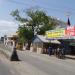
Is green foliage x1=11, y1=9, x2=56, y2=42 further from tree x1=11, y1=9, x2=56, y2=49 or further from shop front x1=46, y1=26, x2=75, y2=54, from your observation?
shop front x1=46, y1=26, x2=75, y2=54

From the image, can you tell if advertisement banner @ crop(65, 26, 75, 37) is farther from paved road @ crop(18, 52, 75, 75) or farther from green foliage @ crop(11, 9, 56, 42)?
green foliage @ crop(11, 9, 56, 42)

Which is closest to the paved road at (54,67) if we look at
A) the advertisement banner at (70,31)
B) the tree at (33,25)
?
the advertisement banner at (70,31)

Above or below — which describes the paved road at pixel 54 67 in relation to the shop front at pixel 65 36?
below

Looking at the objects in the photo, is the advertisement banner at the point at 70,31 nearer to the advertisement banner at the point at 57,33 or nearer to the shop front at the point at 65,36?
the shop front at the point at 65,36

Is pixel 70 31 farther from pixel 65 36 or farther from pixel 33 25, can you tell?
pixel 33 25

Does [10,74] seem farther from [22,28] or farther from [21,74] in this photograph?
[22,28]

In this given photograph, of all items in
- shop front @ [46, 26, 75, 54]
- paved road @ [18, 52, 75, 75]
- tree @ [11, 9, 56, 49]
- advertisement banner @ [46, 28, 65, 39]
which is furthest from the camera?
tree @ [11, 9, 56, 49]

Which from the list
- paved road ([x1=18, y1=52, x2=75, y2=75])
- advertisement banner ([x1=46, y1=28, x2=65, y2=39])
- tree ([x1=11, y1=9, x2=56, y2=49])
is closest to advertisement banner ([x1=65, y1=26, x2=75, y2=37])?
→ advertisement banner ([x1=46, y1=28, x2=65, y2=39])

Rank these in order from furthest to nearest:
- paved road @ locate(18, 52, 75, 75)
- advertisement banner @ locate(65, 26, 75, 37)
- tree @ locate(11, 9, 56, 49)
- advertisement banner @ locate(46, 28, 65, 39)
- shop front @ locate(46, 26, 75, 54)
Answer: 1. tree @ locate(11, 9, 56, 49)
2. advertisement banner @ locate(46, 28, 65, 39)
3. shop front @ locate(46, 26, 75, 54)
4. advertisement banner @ locate(65, 26, 75, 37)
5. paved road @ locate(18, 52, 75, 75)

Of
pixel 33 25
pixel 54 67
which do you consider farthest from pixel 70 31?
pixel 33 25

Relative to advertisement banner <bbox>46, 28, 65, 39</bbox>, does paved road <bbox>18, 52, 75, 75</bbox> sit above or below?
below

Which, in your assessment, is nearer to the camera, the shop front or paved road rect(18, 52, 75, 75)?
paved road rect(18, 52, 75, 75)

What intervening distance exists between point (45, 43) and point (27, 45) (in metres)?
20.6

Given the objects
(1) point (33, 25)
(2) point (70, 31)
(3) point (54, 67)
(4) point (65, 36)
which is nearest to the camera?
(3) point (54, 67)
